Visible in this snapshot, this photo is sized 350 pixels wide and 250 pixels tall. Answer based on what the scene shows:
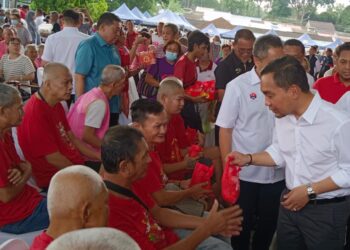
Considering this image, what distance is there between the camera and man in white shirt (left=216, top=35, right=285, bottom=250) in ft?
10.7

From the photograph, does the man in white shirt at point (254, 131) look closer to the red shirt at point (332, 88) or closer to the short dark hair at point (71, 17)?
the red shirt at point (332, 88)

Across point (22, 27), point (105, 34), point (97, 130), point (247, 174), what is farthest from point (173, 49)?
point (22, 27)

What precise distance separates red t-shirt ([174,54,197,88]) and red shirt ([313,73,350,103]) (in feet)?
5.83

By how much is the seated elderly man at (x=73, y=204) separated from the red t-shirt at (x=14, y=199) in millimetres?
1067

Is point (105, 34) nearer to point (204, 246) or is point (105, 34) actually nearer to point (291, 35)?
point (204, 246)

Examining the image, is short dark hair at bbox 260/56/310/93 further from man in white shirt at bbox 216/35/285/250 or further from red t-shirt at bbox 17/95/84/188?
red t-shirt at bbox 17/95/84/188

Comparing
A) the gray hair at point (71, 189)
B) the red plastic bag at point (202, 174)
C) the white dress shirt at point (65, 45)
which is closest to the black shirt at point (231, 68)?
the red plastic bag at point (202, 174)

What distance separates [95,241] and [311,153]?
1698mm

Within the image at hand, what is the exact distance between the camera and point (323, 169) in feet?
8.49

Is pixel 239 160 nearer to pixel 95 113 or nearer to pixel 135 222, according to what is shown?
pixel 135 222

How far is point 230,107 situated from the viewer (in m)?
3.38

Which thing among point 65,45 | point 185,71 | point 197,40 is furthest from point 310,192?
point 65,45

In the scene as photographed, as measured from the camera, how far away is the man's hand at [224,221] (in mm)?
2564

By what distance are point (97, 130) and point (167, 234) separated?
56.3 inches
